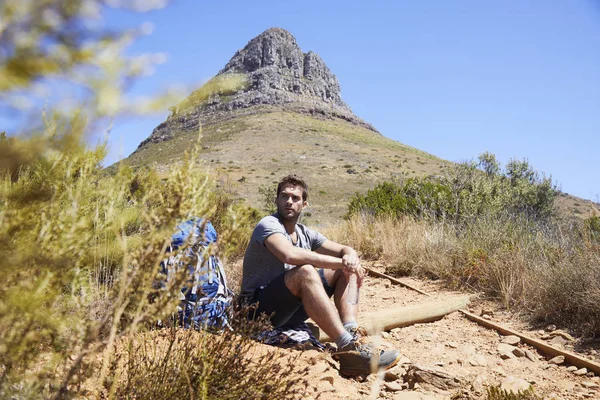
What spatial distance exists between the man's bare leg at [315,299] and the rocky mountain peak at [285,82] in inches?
3213

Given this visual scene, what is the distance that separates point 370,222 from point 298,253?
239 inches

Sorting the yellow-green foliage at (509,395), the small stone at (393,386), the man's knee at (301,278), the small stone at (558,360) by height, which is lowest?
the small stone at (393,386)

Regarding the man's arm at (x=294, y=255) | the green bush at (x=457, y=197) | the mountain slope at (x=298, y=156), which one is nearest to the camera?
the man's arm at (x=294, y=255)

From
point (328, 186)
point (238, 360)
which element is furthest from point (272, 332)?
point (328, 186)

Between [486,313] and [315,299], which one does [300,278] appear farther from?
[486,313]

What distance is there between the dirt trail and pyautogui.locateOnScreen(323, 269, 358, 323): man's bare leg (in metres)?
0.42

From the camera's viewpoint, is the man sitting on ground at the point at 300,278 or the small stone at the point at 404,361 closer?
the man sitting on ground at the point at 300,278

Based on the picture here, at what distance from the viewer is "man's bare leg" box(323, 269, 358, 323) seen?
380cm

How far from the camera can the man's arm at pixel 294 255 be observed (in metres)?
3.60

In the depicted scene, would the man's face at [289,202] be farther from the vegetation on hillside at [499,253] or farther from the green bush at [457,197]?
the green bush at [457,197]

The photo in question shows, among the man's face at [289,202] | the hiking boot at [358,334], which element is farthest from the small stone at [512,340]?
the man's face at [289,202]

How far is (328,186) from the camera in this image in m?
42.7

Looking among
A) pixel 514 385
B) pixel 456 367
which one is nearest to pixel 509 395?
pixel 514 385

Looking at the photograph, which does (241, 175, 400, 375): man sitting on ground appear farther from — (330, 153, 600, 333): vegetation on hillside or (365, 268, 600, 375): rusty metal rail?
(330, 153, 600, 333): vegetation on hillside
